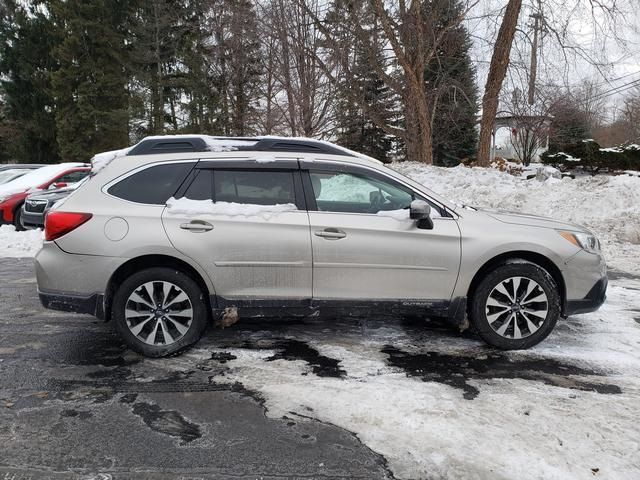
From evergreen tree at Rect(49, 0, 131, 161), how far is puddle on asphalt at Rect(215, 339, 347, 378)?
30357 mm

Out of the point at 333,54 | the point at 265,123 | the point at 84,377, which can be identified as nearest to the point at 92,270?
the point at 84,377

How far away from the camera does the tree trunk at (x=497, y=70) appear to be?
15.3m

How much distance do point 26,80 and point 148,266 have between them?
37770 millimetres

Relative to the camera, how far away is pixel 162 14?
3092cm

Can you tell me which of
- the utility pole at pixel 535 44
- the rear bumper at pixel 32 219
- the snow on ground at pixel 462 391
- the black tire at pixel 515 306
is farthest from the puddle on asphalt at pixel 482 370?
the utility pole at pixel 535 44

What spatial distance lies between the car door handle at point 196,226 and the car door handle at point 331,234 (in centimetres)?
90

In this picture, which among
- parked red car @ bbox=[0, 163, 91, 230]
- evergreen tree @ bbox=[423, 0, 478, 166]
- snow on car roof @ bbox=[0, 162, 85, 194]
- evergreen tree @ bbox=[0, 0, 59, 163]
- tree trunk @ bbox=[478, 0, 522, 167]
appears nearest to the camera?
parked red car @ bbox=[0, 163, 91, 230]

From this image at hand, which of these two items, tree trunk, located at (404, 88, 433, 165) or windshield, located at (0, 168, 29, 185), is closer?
windshield, located at (0, 168, 29, 185)

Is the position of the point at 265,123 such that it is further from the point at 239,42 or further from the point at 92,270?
the point at 92,270

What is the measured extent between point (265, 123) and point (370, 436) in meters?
19.5

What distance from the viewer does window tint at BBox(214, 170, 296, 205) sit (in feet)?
13.9

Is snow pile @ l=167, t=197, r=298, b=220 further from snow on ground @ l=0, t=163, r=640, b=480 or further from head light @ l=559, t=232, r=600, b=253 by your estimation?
head light @ l=559, t=232, r=600, b=253

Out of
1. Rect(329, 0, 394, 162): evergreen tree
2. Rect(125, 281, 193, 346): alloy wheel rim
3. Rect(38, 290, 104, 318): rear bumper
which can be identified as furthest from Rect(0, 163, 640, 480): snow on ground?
Rect(329, 0, 394, 162): evergreen tree

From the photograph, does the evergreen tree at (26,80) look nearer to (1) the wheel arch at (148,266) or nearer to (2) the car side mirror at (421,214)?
(1) the wheel arch at (148,266)
